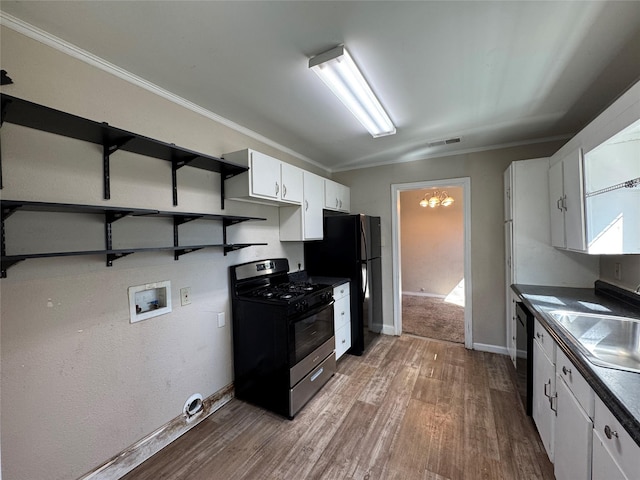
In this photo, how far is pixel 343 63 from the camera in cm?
154

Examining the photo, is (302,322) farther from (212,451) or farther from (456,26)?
(456,26)

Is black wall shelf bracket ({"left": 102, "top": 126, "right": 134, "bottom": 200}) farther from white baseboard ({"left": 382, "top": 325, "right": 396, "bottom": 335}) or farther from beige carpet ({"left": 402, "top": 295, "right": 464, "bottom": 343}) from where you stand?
beige carpet ({"left": 402, "top": 295, "right": 464, "bottom": 343})

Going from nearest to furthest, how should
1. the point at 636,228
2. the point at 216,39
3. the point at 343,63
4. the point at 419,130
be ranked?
the point at 216,39, the point at 343,63, the point at 636,228, the point at 419,130

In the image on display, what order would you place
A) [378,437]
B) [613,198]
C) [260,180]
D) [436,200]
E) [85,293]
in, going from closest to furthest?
1. [85,293]
2. [613,198]
3. [378,437]
4. [260,180]
5. [436,200]

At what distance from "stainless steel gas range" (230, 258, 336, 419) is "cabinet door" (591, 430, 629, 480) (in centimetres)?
167

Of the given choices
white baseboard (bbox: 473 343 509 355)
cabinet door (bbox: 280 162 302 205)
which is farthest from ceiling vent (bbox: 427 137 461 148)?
white baseboard (bbox: 473 343 509 355)

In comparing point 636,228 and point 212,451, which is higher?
point 636,228

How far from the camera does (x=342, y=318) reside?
3004 mm

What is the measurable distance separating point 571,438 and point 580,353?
1.45ft

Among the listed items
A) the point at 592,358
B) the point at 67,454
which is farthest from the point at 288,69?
the point at 67,454

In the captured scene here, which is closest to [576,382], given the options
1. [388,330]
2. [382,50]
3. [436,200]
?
[382,50]

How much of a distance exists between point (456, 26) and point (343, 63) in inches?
23.6

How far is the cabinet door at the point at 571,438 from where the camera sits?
108 centimetres

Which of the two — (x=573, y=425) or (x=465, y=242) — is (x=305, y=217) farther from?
(x=573, y=425)
